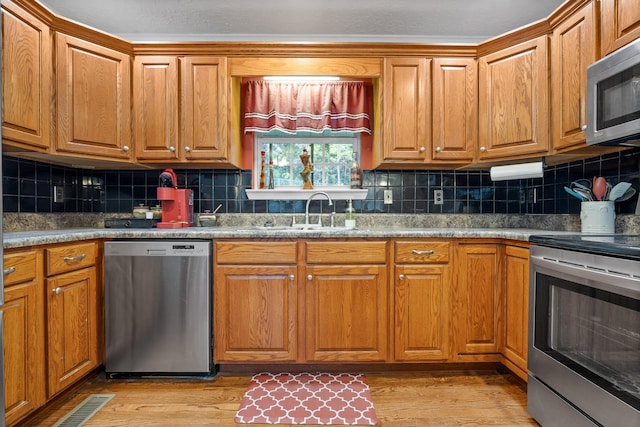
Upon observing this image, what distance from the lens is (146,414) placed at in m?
1.86

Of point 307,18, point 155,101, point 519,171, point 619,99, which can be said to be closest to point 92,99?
point 155,101

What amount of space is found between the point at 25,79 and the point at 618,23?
300 cm

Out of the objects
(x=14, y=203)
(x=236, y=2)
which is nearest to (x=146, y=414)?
(x=14, y=203)

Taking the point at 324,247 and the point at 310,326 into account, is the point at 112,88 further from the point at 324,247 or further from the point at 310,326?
the point at 310,326

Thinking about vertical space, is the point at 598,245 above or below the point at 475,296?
above

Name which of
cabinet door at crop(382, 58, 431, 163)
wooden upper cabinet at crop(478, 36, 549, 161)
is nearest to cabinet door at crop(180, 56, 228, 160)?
cabinet door at crop(382, 58, 431, 163)

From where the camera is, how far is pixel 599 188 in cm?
210

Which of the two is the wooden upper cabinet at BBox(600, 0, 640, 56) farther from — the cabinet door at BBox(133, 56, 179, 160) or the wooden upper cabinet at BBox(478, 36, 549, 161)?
the cabinet door at BBox(133, 56, 179, 160)

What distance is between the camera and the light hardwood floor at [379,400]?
5.93 ft

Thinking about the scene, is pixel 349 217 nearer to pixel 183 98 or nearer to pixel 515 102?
pixel 515 102

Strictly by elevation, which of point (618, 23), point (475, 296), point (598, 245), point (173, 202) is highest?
point (618, 23)

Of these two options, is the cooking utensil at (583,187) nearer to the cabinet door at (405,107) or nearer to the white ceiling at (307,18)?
the cabinet door at (405,107)

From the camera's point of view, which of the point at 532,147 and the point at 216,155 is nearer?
the point at 532,147

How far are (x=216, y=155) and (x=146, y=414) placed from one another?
1.56 metres
